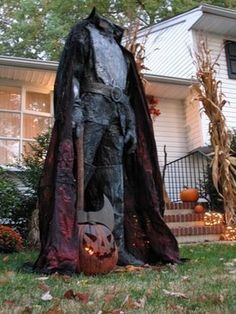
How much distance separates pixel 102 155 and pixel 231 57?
1030 cm

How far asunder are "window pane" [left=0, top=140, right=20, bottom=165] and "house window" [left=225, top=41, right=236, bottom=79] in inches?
252

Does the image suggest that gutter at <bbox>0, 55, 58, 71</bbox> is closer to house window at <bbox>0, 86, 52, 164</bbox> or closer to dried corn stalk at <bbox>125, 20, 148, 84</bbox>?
house window at <bbox>0, 86, 52, 164</bbox>

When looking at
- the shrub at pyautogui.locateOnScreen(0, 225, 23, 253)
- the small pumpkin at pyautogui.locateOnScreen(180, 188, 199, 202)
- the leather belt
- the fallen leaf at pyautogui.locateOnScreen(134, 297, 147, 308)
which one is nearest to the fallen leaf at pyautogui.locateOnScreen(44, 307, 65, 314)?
the fallen leaf at pyautogui.locateOnScreen(134, 297, 147, 308)

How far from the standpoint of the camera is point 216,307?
241 cm

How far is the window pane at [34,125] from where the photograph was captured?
39.0ft

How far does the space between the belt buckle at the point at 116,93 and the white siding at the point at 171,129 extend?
855 cm

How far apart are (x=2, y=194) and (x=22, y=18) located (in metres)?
15.5

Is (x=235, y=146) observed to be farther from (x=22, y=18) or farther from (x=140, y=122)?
(x=22, y=18)

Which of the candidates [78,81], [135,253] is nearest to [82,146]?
[78,81]

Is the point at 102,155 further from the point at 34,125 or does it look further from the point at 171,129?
the point at 171,129

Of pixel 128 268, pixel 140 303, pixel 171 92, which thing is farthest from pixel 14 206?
pixel 171 92

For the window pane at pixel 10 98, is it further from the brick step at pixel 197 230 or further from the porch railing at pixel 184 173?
the brick step at pixel 197 230

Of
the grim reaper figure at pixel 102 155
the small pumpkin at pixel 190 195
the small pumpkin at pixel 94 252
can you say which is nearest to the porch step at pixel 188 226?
the small pumpkin at pixel 190 195

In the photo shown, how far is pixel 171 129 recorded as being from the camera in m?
13.4
